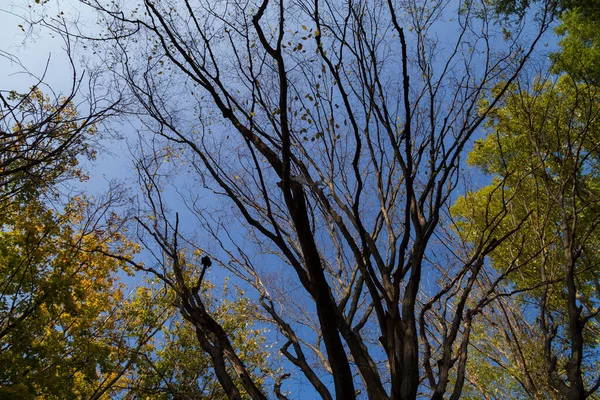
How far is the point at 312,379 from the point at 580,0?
6.41 metres

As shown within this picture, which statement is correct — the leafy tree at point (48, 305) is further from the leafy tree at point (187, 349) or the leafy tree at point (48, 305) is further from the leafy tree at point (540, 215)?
the leafy tree at point (540, 215)

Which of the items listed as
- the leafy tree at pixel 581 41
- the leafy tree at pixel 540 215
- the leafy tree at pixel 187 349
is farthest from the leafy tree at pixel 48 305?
the leafy tree at pixel 581 41

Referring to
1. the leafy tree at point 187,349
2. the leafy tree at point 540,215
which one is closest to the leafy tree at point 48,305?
the leafy tree at point 187,349

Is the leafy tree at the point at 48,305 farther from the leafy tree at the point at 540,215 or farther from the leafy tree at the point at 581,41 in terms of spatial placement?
the leafy tree at the point at 581,41

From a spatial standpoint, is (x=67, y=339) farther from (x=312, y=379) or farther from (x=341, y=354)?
(x=341, y=354)

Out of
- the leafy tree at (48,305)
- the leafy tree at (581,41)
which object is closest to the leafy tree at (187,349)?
the leafy tree at (48,305)

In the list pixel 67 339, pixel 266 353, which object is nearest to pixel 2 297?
pixel 67 339

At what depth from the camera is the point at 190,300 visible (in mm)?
2660

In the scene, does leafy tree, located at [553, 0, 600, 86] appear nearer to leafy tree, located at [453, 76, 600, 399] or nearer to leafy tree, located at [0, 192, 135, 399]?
leafy tree, located at [453, 76, 600, 399]

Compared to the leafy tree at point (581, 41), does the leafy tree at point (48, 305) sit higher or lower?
lower

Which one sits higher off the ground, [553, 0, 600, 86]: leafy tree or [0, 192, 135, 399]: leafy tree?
[553, 0, 600, 86]: leafy tree

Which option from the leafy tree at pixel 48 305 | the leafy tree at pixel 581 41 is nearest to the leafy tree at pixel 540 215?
the leafy tree at pixel 581 41

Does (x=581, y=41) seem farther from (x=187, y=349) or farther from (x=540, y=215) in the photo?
(x=187, y=349)

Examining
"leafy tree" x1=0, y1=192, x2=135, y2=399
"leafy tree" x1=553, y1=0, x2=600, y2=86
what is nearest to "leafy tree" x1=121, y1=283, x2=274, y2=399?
"leafy tree" x1=0, y1=192, x2=135, y2=399
